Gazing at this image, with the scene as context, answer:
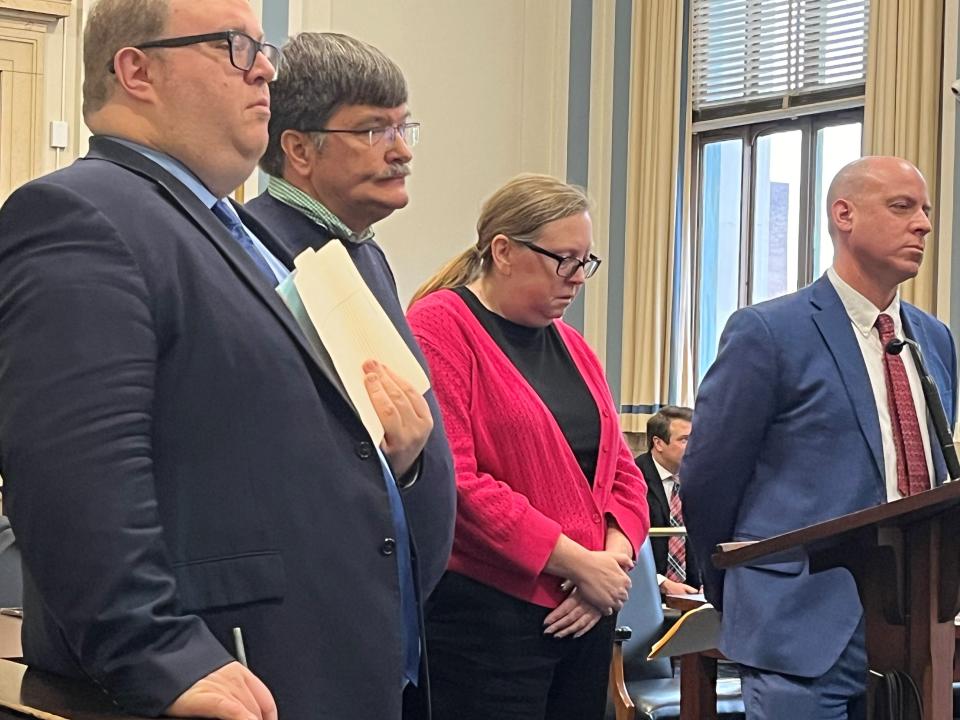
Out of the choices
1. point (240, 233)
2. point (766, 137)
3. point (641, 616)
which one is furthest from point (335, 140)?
point (766, 137)

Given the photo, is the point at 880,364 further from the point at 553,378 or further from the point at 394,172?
the point at 394,172

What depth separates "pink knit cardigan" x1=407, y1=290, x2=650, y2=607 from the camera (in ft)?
9.33

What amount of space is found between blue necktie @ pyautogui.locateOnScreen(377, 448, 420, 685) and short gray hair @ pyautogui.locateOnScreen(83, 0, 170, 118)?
0.58 metres

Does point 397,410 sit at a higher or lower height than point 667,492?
higher

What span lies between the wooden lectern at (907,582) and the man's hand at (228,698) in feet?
3.49

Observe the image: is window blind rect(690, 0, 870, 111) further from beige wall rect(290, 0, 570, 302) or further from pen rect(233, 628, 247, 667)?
pen rect(233, 628, 247, 667)

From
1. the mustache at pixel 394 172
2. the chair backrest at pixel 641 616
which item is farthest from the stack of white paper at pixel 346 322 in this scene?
the chair backrest at pixel 641 616

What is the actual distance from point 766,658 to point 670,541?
3.16 meters

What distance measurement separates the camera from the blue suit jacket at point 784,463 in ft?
9.62

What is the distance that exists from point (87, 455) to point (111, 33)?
23.1 inches

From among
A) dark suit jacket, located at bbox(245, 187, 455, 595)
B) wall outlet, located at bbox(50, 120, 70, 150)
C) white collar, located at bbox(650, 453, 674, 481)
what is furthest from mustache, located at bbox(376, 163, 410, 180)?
wall outlet, located at bbox(50, 120, 70, 150)

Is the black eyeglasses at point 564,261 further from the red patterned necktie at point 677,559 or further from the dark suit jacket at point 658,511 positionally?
the dark suit jacket at point 658,511

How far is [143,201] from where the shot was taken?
172 centimetres

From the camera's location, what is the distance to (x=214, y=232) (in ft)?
5.91
